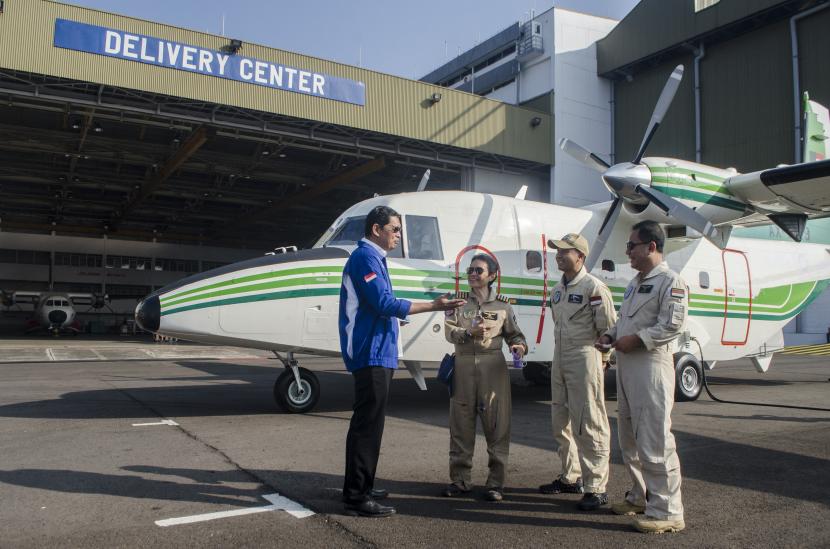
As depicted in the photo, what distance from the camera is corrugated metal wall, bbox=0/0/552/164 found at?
17047mm

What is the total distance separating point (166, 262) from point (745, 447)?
48.9 metres

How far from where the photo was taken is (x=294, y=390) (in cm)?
830

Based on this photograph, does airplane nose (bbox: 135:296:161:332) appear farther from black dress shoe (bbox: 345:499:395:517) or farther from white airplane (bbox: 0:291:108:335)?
white airplane (bbox: 0:291:108:335)

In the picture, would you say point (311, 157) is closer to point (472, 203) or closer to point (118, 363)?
point (118, 363)

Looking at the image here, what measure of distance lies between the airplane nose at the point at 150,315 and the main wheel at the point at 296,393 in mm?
1843

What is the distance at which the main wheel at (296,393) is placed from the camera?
8.20 metres

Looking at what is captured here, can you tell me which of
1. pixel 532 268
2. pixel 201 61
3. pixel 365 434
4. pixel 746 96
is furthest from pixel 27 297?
pixel 365 434

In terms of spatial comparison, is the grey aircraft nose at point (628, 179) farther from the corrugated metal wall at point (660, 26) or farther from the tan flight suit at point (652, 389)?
the corrugated metal wall at point (660, 26)

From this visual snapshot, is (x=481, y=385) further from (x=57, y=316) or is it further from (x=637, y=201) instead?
(x=57, y=316)

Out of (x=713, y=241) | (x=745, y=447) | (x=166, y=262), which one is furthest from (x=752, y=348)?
(x=166, y=262)

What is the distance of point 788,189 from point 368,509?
870 centimetres

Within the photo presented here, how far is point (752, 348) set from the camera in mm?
11867

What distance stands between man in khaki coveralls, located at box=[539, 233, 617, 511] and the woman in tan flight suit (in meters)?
0.40

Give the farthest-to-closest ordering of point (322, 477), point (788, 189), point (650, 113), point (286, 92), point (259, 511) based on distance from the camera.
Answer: point (650, 113) < point (286, 92) < point (788, 189) < point (322, 477) < point (259, 511)
